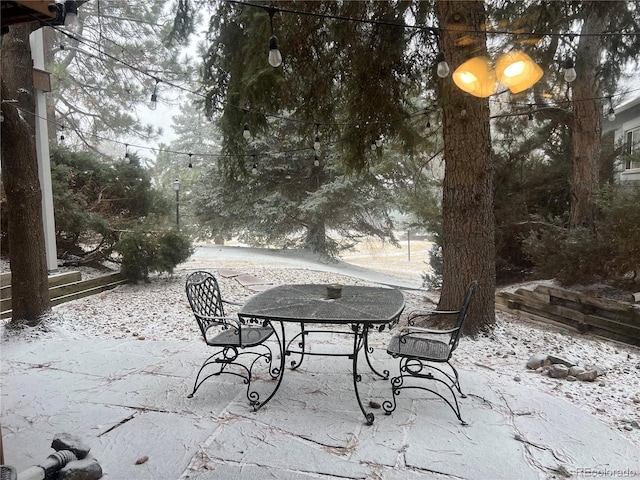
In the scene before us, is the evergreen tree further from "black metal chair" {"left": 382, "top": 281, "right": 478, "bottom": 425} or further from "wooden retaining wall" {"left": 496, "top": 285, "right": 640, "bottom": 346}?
"black metal chair" {"left": 382, "top": 281, "right": 478, "bottom": 425}

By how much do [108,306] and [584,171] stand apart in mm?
6600

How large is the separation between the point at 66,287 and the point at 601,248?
6.63 metres

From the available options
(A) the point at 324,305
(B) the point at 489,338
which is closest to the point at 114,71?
(A) the point at 324,305

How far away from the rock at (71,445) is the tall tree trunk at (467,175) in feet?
10.3

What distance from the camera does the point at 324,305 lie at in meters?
2.74

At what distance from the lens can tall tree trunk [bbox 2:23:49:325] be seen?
404cm

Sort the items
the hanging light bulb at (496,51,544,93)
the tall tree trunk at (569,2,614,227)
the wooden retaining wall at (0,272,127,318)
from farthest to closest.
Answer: the tall tree trunk at (569,2,614,227)
the wooden retaining wall at (0,272,127,318)
the hanging light bulb at (496,51,544,93)

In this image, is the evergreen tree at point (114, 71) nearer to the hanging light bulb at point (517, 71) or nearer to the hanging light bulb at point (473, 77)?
the hanging light bulb at point (517, 71)

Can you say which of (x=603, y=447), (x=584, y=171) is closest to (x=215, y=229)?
(x=584, y=171)

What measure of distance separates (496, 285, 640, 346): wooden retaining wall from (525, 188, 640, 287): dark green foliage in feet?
0.90

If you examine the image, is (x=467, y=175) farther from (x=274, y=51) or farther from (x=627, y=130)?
(x=627, y=130)

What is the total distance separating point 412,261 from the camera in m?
Answer: 15.9

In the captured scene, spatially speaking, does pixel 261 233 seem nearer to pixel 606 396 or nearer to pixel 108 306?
pixel 108 306

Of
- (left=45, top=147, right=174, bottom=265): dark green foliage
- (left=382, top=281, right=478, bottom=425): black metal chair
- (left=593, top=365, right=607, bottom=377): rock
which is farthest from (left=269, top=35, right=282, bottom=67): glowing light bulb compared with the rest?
(left=45, top=147, right=174, bottom=265): dark green foliage
